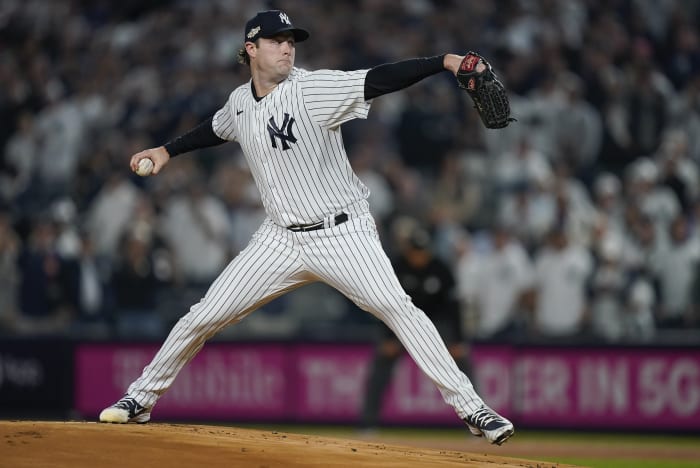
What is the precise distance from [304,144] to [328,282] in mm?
695

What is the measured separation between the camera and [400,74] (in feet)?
18.4

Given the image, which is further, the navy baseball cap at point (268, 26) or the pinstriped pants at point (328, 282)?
the navy baseball cap at point (268, 26)

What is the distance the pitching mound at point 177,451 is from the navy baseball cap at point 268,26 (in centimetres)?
200

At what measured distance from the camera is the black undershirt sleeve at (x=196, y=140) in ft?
21.7

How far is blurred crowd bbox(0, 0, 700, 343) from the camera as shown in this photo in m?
12.6

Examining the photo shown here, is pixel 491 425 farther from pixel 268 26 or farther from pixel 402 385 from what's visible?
pixel 402 385

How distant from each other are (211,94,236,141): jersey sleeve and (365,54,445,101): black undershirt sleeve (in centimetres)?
99

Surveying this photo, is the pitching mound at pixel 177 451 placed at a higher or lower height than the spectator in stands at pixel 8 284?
lower

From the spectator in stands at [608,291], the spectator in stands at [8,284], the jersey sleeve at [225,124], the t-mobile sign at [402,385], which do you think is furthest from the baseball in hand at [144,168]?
the spectator in stands at [608,291]

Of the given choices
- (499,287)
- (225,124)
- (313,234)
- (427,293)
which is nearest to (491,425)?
(313,234)

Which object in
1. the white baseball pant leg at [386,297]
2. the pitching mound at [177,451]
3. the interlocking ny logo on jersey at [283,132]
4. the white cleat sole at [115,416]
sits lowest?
the pitching mound at [177,451]

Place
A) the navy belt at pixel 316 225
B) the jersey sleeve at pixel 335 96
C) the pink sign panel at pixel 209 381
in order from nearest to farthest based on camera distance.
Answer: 1. the jersey sleeve at pixel 335 96
2. the navy belt at pixel 316 225
3. the pink sign panel at pixel 209 381

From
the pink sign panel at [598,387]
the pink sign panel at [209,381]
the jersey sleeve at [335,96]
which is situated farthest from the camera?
the pink sign panel at [209,381]

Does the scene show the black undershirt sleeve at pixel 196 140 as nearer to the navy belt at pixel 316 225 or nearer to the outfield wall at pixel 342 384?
the navy belt at pixel 316 225
